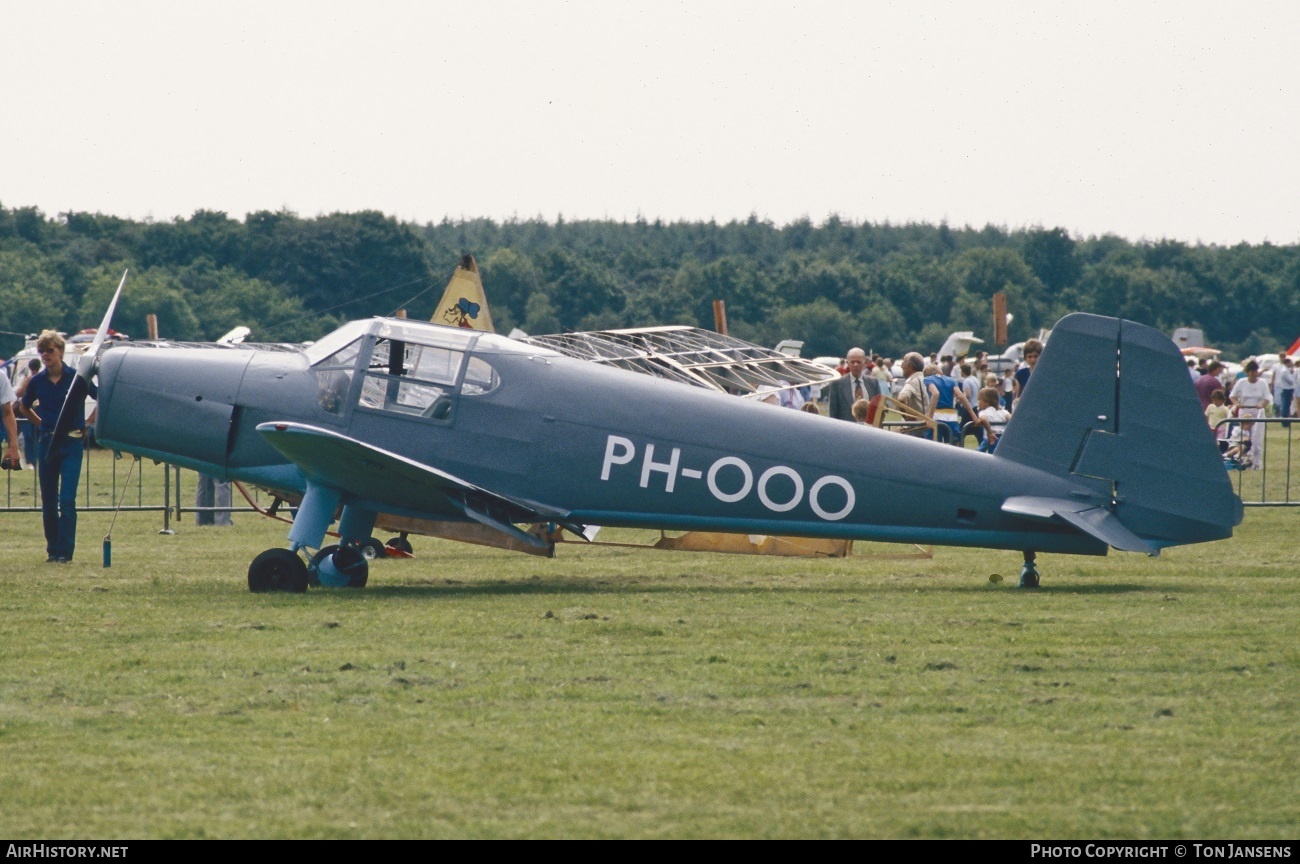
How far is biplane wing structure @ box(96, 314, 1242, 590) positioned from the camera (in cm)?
1077

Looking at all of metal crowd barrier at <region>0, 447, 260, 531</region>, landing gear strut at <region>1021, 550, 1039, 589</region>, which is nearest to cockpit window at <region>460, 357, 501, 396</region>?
landing gear strut at <region>1021, 550, 1039, 589</region>

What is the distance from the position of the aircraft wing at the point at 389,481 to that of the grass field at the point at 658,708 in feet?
1.83

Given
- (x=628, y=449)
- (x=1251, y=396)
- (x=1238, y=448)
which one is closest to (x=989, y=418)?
(x=1238, y=448)

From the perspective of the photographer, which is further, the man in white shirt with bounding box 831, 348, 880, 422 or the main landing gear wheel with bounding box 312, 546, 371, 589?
the man in white shirt with bounding box 831, 348, 880, 422

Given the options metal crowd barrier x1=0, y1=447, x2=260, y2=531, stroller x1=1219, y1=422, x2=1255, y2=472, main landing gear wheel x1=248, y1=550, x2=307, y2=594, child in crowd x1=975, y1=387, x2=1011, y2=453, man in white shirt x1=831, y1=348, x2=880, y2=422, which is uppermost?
man in white shirt x1=831, y1=348, x2=880, y2=422

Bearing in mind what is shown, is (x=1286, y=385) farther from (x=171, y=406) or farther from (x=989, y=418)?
(x=171, y=406)

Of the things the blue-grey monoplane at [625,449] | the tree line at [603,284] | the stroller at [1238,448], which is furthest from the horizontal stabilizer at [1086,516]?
the tree line at [603,284]

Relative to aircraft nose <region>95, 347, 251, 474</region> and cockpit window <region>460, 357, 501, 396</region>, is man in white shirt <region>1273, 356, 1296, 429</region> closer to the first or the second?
cockpit window <region>460, 357, 501, 396</region>

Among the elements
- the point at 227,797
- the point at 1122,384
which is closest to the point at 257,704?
the point at 227,797

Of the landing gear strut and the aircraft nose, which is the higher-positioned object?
the aircraft nose

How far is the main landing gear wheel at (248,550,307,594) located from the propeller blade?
87.9 inches

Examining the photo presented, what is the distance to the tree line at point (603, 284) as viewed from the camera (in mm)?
79500

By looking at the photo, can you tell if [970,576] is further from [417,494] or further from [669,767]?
[669,767]

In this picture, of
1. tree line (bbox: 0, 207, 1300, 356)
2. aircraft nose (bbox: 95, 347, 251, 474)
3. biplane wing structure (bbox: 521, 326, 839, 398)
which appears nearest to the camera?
aircraft nose (bbox: 95, 347, 251, 474)
